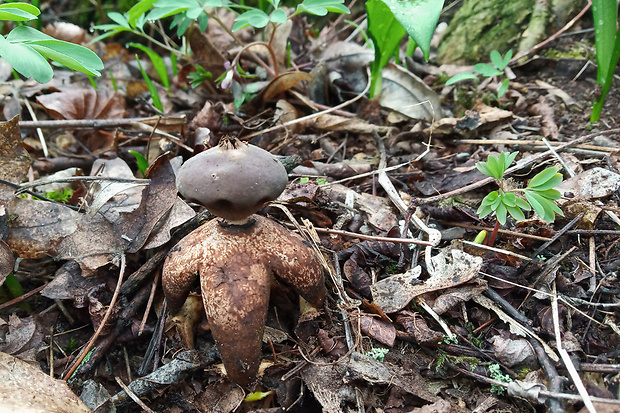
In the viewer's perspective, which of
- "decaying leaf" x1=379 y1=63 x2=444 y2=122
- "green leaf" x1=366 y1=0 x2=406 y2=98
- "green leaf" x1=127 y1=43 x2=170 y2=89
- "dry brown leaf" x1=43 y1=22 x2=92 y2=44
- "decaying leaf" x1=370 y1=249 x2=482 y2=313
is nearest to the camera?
"decaying leaf" x1=370 y1=249 x2=482 y2=313

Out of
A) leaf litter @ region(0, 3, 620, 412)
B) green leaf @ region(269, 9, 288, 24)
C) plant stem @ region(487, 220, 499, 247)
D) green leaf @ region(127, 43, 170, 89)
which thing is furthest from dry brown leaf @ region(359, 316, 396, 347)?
green leaf @ region(127, 43, 170, 89)

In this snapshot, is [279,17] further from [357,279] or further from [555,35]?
[555,35]

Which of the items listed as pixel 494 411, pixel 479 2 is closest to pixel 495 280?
pixel 494 411

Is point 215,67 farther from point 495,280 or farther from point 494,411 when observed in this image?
point 494,411

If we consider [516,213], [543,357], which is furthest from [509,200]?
[543,357]

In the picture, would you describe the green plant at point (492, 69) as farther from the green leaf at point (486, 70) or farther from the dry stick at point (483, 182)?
the dry stick at point (483, 182)

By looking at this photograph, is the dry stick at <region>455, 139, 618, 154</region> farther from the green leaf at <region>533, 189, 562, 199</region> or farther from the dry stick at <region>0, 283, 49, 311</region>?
the dry stick at <region>0, 283, 49, 311</region>
